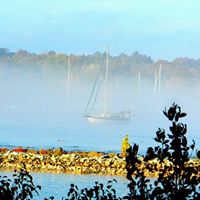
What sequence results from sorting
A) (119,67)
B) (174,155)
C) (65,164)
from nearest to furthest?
1. (174,155)
2. (65,164)
3. (119,67)

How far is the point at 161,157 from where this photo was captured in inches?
238

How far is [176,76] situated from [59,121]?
21035mm

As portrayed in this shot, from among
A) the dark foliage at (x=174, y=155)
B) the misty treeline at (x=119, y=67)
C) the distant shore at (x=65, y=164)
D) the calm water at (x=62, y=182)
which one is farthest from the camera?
the misty treeline at (x=119, y=67)

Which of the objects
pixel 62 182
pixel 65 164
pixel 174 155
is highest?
pixel 174 155

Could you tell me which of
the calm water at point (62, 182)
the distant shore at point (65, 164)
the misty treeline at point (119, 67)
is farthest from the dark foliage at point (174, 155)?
the misty treeline at point (119, 67)

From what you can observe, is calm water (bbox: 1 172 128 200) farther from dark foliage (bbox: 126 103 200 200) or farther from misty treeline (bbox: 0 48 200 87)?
misty treeline (bbox: 0 48 200 87)

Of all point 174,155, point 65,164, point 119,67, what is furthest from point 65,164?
point 119,67

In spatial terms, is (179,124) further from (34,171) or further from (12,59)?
(12,59)

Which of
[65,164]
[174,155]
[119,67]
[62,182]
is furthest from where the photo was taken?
[119,67]

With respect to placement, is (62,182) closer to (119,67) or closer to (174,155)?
(174,155)

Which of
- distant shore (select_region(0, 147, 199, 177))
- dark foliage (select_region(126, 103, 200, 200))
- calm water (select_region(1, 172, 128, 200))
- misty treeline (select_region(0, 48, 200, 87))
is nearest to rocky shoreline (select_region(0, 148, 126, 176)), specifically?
distant shore (select_region(0, 147, 199, 177))

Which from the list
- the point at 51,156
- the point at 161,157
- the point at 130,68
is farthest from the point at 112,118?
the point at 161,157

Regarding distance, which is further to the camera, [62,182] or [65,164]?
[65,164]

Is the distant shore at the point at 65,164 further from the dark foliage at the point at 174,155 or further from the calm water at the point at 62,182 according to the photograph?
the dark foliage at the point at 174,155
